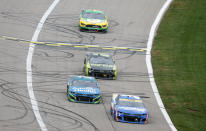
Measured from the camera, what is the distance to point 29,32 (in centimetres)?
3897

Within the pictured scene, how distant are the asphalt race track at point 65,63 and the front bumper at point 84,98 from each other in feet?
1.11

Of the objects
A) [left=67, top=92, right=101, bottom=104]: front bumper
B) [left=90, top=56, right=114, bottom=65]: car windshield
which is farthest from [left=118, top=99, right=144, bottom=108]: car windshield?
[left=90, top=56, right=114, bottom=65]: car windshield

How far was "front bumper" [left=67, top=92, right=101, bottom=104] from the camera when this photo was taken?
23906mm

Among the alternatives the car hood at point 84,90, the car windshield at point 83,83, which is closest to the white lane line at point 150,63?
the car hood at point 84,90

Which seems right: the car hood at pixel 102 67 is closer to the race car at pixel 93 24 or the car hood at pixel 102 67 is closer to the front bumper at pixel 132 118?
the front bumper at pixel 132 118

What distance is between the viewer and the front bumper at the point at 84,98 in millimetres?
23906

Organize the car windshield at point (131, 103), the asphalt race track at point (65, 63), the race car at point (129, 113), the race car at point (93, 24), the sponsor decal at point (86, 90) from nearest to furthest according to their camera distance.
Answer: the asphalt race track at point (65, 63), the race car at point (129, 113), the car windshield at point (131, 103), the sponsor decal at point (86, 90), the race car at point (93, 24)

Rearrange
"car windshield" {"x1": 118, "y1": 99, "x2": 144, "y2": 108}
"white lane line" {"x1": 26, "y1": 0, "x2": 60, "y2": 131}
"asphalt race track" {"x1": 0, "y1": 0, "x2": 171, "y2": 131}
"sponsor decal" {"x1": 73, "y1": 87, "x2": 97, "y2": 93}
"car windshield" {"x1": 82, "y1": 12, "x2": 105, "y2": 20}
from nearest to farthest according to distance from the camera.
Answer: "white lane line" {"x1": 26, "y1": 0, "x2": 60, "y2": 131}, "asphalt race track" {"x1": 0, "y1": 0, "x2": 171, "y2": 131}, "car windshield" {"x1": 118, "y1": 99, "x2": 144, "y2": 108}, "sponsor decal" {"x1": 73, "y1": 87, "x2": 97, "y2": 93}, "car windshield" {"x1": 82, "y1": 12, "x2": 105, "y2": 20}

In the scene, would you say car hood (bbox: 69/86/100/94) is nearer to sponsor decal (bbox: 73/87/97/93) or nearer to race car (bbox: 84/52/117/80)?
sponsor decal (bbox: 73/87/97/93)

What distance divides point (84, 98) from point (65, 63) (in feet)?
26.6

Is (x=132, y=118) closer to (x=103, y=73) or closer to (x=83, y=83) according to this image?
(x=83, y=83)

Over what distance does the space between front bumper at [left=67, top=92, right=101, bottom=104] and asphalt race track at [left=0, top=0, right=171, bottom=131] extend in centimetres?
34

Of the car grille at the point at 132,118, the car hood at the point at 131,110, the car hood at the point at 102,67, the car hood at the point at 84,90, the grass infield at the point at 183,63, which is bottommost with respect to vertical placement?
the grass infield at the point at 183,63

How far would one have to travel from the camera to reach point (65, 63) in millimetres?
31828
